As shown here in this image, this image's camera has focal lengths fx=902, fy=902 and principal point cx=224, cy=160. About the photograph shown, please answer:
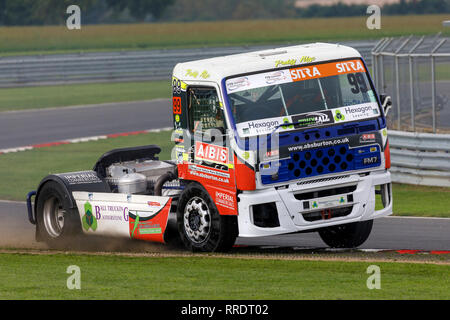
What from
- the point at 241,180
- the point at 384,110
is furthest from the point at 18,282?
the point at 384,110

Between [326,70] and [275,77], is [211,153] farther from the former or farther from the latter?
[326,70]

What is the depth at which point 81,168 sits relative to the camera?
20422mm

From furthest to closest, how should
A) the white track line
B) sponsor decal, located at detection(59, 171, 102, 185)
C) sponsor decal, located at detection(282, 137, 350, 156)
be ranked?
the white track line < sponsor decal, located at detection(59, 171, 102, 185) < sponsor decal, located at detection(282, 137, 350, 156)

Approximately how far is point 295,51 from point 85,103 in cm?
2362

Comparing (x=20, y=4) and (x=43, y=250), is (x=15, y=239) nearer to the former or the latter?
(x=43, y=250)

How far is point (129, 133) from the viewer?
2627cm

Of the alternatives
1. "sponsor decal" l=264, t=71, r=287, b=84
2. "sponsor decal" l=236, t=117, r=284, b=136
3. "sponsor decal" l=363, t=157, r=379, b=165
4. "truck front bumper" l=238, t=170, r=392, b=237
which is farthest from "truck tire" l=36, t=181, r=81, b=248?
"sponsor decal" l=363, t=157, r=379, b=165

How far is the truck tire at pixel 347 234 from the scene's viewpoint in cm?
1197

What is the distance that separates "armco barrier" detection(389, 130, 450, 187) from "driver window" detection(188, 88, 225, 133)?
22.9 feet

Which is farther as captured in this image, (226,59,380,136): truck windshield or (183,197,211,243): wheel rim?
(183,197,211,243): wheel rim

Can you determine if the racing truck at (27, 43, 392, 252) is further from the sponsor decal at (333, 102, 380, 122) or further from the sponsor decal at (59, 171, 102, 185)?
the sponsor decal at (59, 171, 102, 185)

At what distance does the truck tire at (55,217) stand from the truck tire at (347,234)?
3504 millimetres

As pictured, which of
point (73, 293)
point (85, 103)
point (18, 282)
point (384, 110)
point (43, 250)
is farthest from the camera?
point (85, 103)

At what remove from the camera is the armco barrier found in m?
16.8
